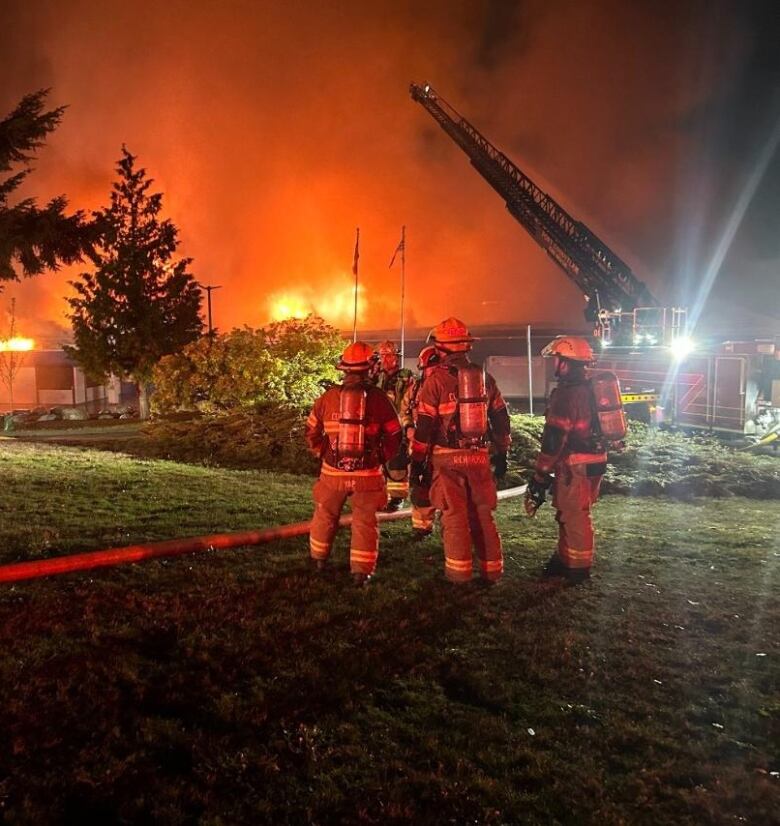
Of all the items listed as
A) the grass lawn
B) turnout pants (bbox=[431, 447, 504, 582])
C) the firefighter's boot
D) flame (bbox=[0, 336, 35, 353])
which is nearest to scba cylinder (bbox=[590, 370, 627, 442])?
turnout pants (bbox=[431, 447, 504, 582])

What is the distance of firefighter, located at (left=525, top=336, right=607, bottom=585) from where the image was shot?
5234 mm

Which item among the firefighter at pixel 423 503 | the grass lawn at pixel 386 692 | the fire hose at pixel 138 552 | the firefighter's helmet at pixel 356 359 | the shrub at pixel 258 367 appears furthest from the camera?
the shrub at pixel 258 367

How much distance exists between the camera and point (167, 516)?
23.8 ft

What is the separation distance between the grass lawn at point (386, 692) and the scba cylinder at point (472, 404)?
1209mm

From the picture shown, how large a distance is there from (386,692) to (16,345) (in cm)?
4342

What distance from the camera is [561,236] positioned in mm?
22734

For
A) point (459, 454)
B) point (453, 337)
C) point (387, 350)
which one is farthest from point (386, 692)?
point (387, 350)

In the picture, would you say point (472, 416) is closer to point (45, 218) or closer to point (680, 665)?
point (680, 665)

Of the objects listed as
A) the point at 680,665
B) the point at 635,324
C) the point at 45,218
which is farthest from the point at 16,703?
the point at 635,324

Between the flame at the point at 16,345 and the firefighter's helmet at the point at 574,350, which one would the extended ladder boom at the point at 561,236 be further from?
the flame at the point at 16,345

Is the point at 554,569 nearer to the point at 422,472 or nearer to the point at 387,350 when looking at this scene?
the point at 422,472

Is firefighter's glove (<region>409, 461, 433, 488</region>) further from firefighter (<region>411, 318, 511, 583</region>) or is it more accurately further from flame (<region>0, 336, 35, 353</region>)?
flame (<region>0, 336, 35, 353</region>)

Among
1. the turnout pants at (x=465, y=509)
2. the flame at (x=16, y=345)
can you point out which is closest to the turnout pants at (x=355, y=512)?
the turnout pants at (x=465, y=509)

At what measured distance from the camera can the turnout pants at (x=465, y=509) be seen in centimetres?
505
